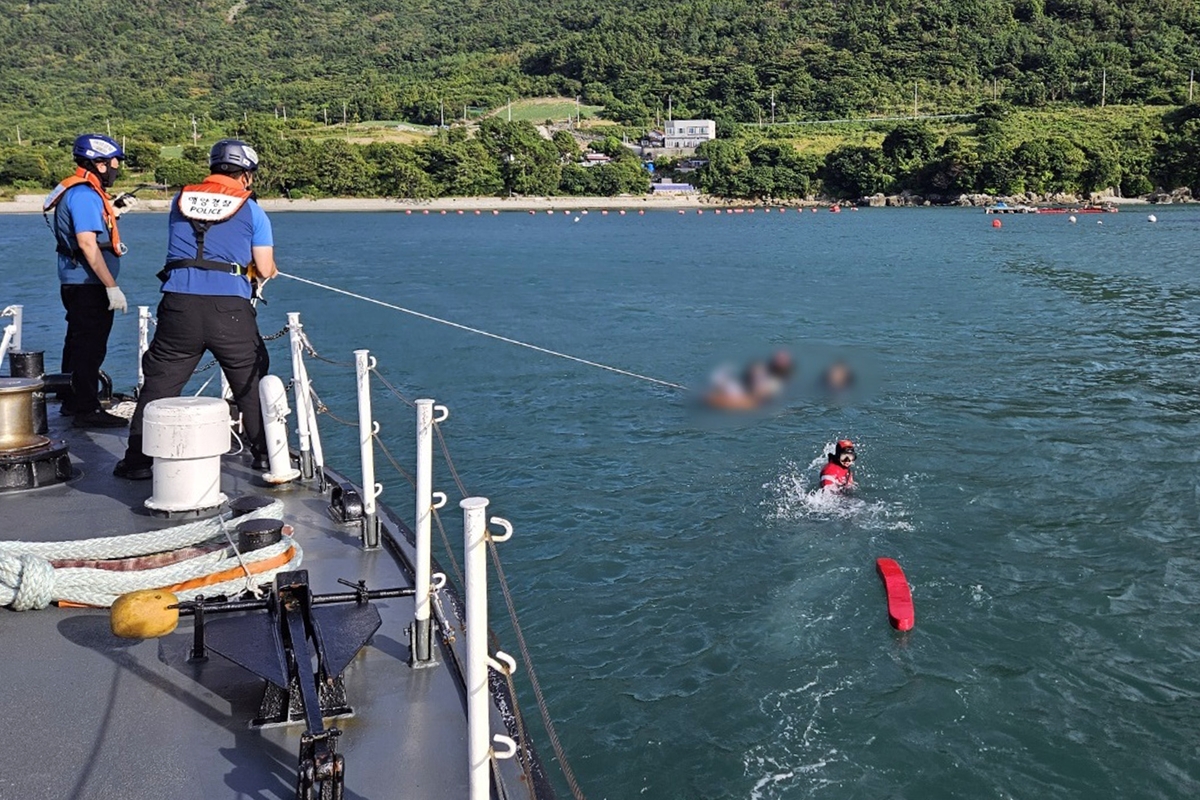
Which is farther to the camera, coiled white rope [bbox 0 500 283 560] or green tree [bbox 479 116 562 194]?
green tree [bbox 479 116 562 194]

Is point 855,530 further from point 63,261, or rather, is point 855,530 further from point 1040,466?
point 63,261

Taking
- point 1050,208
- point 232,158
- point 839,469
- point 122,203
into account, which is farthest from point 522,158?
point 232,158

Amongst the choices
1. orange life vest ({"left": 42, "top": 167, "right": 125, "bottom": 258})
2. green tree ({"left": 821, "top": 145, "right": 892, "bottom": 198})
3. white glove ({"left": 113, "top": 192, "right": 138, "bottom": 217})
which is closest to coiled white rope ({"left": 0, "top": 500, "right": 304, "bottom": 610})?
orange life vest ({"left": 42, "top": 167, "right": 125, "bottom": 258})

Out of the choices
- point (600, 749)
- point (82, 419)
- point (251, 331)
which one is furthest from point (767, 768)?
point (82, 419)

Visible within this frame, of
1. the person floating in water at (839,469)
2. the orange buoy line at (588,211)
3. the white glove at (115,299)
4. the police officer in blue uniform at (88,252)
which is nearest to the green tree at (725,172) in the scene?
the orange buoy line at (588,211)

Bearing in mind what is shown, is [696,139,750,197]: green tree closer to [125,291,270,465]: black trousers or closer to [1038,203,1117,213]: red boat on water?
[1038,203,1117,213]: red boat on water

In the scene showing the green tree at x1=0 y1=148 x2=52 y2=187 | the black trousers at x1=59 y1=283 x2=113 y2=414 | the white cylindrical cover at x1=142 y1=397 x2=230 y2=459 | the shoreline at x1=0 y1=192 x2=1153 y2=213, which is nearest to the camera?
the white cylindrical cover at x1=142 y1=397 x2=230 y2=459

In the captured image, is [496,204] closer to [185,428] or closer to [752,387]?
[752,387]

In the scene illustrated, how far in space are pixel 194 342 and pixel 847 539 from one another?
24.2 feet

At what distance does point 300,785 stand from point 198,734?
3.11ft

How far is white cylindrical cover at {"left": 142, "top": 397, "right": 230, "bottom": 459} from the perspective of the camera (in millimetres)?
6680

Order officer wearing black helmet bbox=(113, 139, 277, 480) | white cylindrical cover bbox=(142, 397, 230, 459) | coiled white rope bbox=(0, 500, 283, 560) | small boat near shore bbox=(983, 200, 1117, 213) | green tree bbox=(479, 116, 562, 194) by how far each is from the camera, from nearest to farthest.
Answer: coiled white rope bbox=(0, 500, 283, 560), white cylindrical cover bbox=(142, 397, 230, 459), officer wearing black helmet bbox=(113, 139, 277, 480), small boat near shore bbox=(983, 200, 1117, 213), green tree bbox=(479, 116, 562, 194)

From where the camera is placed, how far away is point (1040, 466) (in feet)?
49.1

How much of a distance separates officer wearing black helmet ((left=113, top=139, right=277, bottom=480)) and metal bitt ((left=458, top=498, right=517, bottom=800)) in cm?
440
